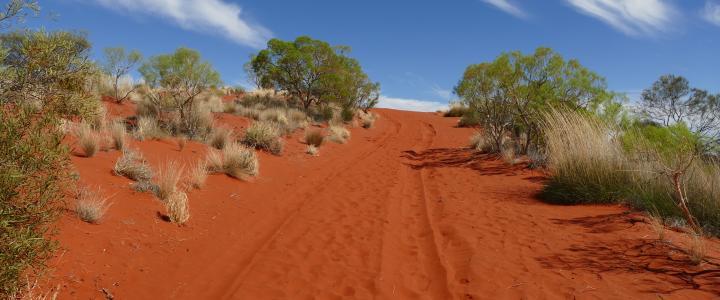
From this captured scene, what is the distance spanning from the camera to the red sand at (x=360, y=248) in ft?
14.3

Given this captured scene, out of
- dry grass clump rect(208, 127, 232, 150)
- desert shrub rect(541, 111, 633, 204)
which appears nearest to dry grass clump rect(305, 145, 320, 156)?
dry grass clump rect(208, 127, 232, 150)

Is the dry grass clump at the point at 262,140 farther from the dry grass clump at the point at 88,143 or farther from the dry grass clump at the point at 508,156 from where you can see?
the dry grass clump at the point at 508,156

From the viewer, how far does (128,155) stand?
24.6 ft

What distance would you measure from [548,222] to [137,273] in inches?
231

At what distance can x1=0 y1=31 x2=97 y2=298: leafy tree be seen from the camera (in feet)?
10.3

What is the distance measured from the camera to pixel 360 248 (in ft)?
18.8

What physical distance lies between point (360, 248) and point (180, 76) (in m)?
10.8

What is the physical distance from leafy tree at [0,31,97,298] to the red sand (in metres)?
0.84

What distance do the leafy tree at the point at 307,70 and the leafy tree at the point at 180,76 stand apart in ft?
27.4

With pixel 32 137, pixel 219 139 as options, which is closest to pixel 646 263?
pixel 32 137

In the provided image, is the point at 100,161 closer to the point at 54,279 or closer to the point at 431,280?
the point at 54,279

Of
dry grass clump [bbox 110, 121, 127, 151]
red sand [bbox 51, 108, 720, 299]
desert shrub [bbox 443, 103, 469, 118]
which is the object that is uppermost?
desert shrub [bbox 443, 103, 469, 118]

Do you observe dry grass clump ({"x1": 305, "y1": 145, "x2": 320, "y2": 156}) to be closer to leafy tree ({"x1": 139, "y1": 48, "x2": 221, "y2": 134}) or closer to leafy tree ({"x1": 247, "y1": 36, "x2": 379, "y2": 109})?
leafy tree ({"x1": 139, "y1": 48, "x2": 221, "y2": 134})

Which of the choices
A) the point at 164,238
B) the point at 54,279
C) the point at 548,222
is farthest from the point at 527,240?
the point at 54,279
